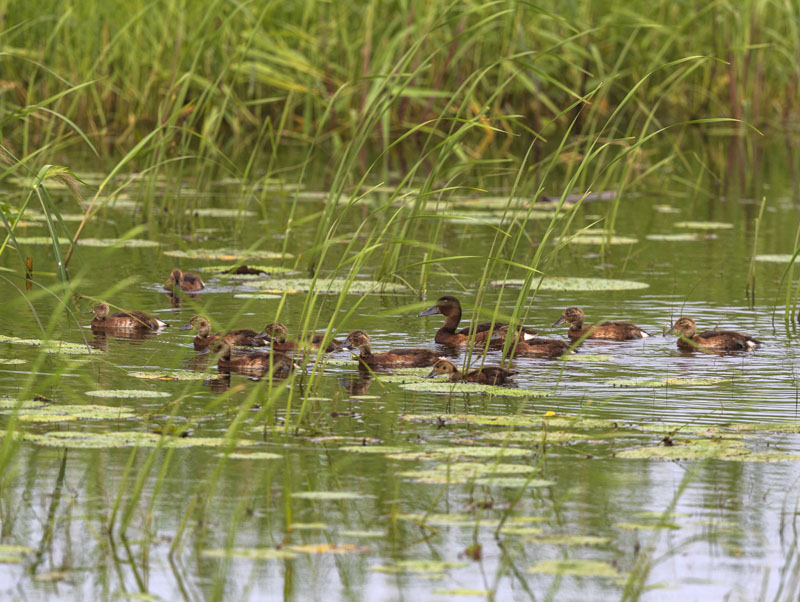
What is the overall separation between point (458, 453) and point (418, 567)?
1.34 metres

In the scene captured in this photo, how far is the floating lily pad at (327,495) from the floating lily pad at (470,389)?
1935mm

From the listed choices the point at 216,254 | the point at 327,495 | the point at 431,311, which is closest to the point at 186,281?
the point at 216,254

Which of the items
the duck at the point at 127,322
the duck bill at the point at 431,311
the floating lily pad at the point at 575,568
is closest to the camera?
the floating lily pad at the point at 575,568

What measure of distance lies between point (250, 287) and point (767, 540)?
6.18 metres

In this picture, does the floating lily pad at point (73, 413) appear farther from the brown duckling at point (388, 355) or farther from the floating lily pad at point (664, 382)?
the floating lily pad at point (664, 382)

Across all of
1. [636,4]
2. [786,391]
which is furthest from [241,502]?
[636,4]

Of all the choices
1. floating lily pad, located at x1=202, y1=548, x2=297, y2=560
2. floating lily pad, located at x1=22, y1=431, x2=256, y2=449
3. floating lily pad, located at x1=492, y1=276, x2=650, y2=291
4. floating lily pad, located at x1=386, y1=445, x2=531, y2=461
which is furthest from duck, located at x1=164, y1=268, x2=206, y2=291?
floating lily pad, located at x1=202, y1=548, x2=297, y2=560

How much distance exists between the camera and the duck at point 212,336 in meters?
8.42

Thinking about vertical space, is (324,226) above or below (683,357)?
above

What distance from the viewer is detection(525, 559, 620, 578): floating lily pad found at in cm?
448

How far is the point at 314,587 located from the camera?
14.4ft

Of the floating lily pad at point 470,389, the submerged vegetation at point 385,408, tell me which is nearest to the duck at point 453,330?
the submerged vegetation at point 385,408

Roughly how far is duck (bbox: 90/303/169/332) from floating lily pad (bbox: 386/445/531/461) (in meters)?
3.43

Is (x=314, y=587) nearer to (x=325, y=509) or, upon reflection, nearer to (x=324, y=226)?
(x=325, y=509)
